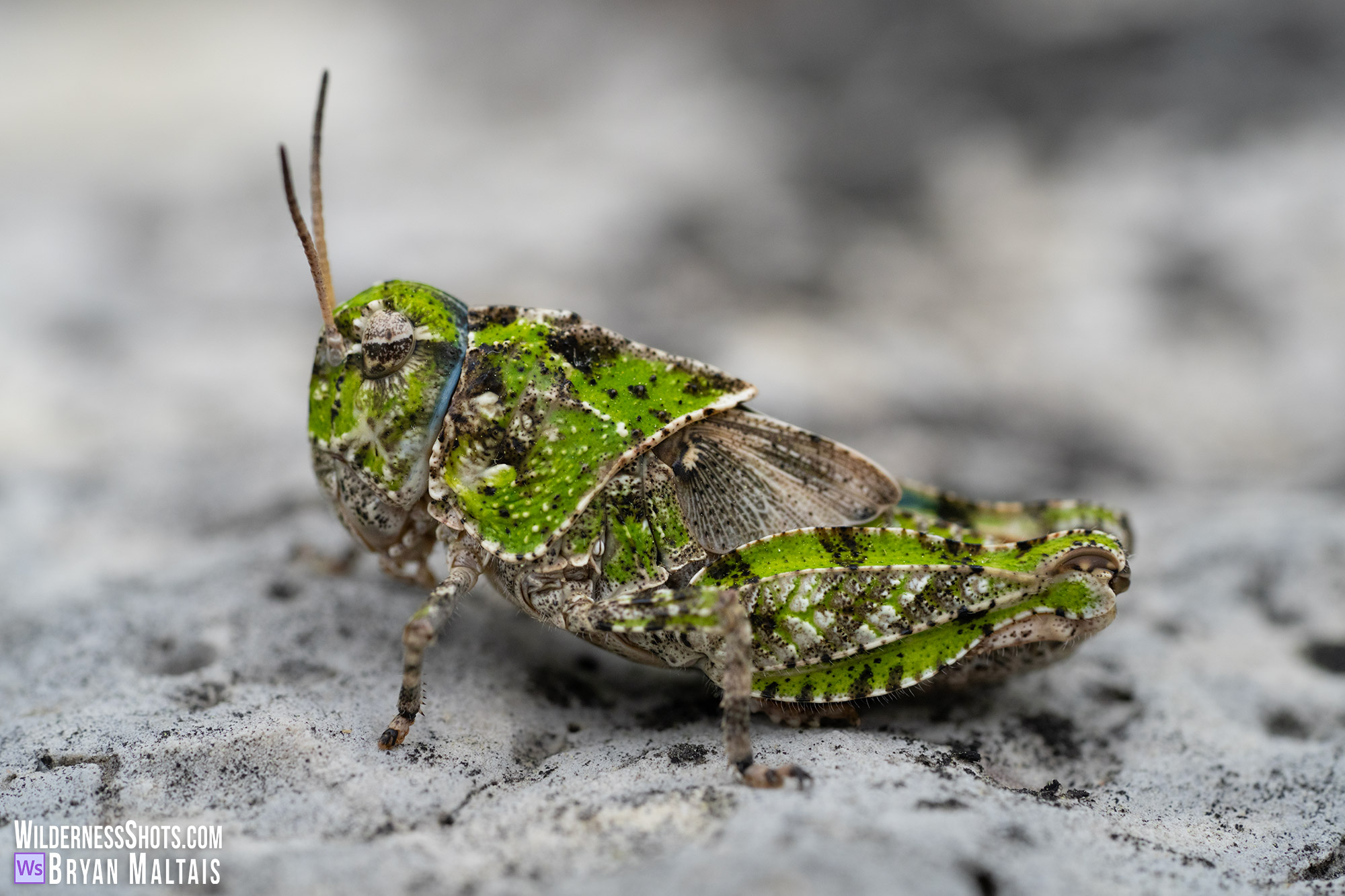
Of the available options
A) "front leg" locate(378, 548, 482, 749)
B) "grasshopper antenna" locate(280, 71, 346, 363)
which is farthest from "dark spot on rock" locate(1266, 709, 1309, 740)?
"grasshopper antenna" locate(280, 71, 346, 363)

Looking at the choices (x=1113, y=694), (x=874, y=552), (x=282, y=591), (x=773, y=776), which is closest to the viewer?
(x=773, y=776)

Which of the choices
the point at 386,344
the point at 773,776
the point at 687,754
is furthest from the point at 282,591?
the point at 773,776

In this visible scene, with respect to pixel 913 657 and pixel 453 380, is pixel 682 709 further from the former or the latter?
→ pixel 453 380

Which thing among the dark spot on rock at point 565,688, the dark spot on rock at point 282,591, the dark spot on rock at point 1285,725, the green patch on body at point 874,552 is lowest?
the dark spot on rock at point 1285,725

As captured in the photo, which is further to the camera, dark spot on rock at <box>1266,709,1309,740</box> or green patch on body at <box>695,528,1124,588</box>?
dark spot on rock at <box>1266,709,1309,740</box>

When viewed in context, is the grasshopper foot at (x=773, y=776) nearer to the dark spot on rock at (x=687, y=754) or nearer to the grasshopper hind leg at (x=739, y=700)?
the grasshopper hind leg at (x=739, y=700)

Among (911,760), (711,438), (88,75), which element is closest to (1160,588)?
(911,760)

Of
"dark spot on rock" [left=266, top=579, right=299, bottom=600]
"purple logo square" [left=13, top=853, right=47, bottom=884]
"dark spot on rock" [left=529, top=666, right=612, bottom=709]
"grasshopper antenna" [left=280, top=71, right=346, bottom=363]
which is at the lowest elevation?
"purple logo square" [left=13, top=853, right=47, bottom=884]

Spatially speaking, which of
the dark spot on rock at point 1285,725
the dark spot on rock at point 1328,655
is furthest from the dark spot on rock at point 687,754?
the dark spot on rock at point 1328,655

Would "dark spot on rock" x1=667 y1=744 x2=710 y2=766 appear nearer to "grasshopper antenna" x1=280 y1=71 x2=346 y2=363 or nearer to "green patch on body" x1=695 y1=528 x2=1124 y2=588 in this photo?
"green patch on body" x1=695 y1=528 x2=1124 y2=588
